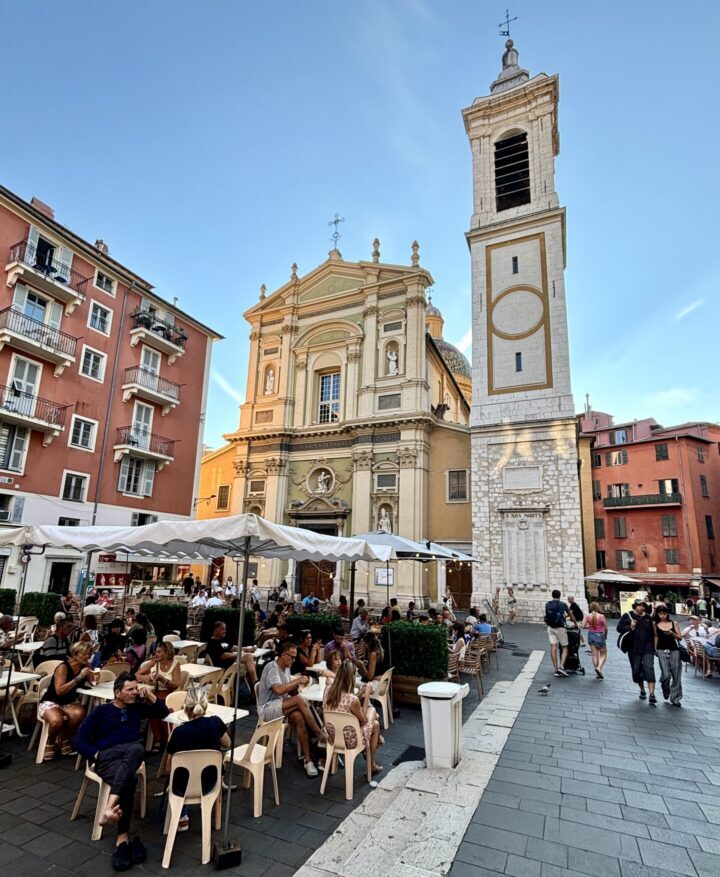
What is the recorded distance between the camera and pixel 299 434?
26672 mm

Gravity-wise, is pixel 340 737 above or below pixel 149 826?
above

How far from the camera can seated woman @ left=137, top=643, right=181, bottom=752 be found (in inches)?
203

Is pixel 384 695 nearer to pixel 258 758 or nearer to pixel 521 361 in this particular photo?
pixel 258 758

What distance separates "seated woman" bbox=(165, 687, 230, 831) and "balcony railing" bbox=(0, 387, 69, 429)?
54.4ft

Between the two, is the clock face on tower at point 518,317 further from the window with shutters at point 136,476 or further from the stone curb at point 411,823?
the stone curb at point 411,823

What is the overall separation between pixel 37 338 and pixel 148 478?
280 inches

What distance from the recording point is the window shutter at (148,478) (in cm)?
2169

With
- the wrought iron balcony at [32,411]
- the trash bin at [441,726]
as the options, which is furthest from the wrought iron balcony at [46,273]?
the trash bin at [441,726]

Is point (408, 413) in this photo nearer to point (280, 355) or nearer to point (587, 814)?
point (280, 355)

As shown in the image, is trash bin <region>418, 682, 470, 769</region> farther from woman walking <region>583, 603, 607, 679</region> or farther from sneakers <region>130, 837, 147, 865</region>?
woman walking <region>583, 603, 607, 679</region>

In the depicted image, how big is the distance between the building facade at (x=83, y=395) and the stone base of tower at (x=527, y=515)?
538 inches

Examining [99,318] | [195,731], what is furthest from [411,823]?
[99,318]

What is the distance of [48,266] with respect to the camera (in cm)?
1867

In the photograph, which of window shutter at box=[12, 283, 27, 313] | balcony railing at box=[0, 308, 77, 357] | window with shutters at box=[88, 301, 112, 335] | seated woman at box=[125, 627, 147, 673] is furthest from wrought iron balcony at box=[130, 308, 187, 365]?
seated woman at box=[125, 627, 147, 673]
